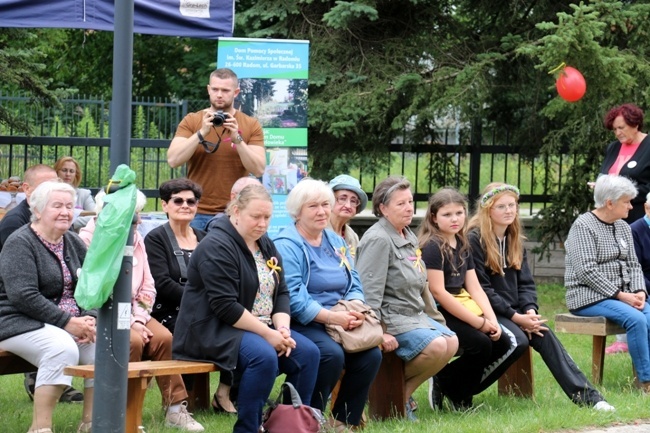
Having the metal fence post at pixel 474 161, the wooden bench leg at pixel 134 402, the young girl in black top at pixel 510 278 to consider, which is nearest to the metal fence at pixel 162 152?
the metal fence post at pixel 474 161

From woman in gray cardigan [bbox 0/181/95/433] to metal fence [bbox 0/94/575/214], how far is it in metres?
7.22

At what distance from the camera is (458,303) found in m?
7.52

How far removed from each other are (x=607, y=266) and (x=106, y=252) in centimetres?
460

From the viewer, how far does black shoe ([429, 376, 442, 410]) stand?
7688mm

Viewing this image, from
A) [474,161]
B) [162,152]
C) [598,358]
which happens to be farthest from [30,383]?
→ [474,161]

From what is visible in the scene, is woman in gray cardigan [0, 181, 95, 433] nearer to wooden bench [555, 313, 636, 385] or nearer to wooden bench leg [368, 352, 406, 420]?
wooden bench leg [368, 352, 406, 420]

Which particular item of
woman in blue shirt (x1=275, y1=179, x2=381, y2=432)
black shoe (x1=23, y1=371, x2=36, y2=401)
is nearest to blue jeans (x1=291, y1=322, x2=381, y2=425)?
woman in blue shirt (x1=275, y1=179, x2=381, y2=432)

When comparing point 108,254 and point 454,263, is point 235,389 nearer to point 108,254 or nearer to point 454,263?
point 454,263

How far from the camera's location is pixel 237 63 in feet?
34.8

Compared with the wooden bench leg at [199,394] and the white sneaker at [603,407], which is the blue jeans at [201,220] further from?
the white sneaker at [603,407]

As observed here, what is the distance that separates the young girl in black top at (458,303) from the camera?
750 centimetres

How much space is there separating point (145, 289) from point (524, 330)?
9.16ft

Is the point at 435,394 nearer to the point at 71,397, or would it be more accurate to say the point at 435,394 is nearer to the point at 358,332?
the point at 358,332

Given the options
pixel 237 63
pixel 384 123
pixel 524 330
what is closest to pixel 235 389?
pixel 524 330
